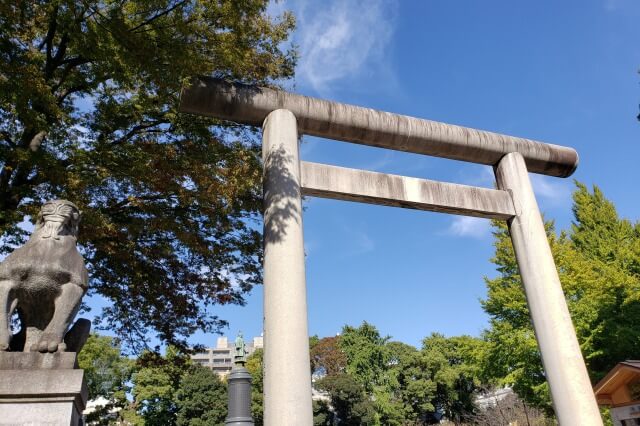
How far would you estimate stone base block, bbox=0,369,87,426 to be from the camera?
3.46m

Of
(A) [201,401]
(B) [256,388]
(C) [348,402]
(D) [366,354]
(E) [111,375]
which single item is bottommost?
(C) [348,402]

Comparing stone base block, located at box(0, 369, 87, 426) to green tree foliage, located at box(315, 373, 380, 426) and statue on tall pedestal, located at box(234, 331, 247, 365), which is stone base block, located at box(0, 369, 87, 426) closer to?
statue on tall pedestal, located at box(234, 331, 247, 365)

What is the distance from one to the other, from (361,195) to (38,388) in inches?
159

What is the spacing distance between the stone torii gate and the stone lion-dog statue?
6.07 feet

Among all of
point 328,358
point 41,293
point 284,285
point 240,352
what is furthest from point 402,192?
point 328,358

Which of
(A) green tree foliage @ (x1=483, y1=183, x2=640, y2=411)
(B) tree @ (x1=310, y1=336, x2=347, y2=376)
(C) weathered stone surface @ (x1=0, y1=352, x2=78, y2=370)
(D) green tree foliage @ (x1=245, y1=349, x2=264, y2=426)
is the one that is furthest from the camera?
(B) tree @ (x1=310, y1=336, x2=347, y2=376)

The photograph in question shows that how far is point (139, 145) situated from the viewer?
328 inches

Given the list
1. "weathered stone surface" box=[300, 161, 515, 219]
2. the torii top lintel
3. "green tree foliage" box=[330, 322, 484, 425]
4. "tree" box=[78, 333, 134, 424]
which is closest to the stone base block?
"weathered stone surface" box=[300, 161, 515, 219]

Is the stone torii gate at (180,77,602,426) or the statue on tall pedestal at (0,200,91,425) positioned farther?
the stone torii gate at (180,77,602,426)

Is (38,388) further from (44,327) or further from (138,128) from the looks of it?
(138,128)

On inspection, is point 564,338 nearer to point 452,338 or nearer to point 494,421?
point 494,421

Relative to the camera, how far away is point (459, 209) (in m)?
6.61

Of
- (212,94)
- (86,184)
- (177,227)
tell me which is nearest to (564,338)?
(212,94)

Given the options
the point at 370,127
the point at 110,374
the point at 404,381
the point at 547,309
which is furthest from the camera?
the point at 404,381
